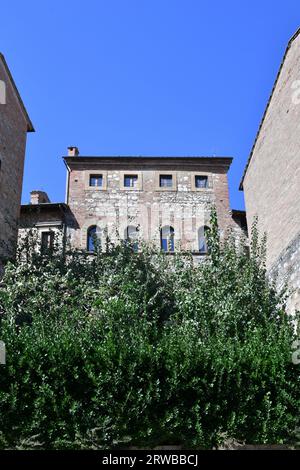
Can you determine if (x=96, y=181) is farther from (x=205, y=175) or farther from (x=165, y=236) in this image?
(x=205, y=175)

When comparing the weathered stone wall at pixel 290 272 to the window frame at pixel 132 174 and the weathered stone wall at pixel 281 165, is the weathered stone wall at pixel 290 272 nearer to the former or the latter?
the weathered stone wall at pixel 281 165

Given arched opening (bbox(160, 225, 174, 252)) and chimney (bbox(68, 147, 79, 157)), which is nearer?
arched opening (bbox(160, 225, 174, 252))

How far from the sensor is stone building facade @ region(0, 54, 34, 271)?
15.7 m

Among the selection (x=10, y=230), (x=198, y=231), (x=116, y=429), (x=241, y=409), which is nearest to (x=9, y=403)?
(x=116, y=429)

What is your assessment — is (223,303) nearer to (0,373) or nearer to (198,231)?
(0,373)

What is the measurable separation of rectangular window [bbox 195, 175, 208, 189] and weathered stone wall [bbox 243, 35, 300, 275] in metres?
5.53

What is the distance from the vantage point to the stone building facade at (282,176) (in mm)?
13188

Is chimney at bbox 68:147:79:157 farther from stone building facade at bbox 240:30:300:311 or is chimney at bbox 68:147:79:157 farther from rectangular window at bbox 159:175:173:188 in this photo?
stone building facade at bbox 240:30:300:311

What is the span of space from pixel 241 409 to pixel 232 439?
0.51 m

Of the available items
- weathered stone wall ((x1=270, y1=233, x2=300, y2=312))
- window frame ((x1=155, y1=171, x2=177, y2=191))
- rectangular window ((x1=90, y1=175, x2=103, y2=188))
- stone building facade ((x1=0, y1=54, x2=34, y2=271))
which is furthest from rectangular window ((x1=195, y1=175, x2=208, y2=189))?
weathered stone wall ((x1=270, y1=233, x2=300, y2=312))

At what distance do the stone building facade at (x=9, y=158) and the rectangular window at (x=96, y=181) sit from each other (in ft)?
15.9

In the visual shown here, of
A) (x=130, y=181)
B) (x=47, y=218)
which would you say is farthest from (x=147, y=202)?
(x=47, y=218)

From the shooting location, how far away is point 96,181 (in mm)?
22656
